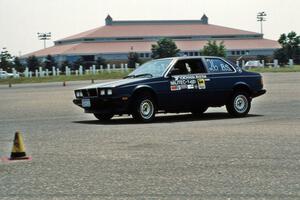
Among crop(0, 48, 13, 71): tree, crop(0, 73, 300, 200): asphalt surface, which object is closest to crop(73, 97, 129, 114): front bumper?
crop(0, 73, 300, 200): asphalt surface

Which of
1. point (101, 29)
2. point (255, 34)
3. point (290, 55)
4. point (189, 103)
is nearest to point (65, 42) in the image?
point (101, 29)

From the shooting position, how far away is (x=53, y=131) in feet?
43.1

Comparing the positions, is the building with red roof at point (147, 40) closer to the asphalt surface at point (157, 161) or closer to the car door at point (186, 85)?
the car door at point (186, 85)

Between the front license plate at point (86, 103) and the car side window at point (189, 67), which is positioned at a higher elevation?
the car side window at point (189, 67)

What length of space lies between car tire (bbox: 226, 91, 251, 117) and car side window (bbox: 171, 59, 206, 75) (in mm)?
1051

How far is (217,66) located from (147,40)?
512 ft

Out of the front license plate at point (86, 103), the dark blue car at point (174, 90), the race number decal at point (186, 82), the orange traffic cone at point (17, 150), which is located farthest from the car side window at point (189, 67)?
the orange traffic cone at point (17, 150)

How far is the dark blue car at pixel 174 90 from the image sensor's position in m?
14.9

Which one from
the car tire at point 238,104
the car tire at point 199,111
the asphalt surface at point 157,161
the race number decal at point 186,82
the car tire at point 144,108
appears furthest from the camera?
the car tire at point 199,111

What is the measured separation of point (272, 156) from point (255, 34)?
173599mm

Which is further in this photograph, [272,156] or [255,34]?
[255,34]

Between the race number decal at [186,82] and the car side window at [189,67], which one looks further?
the car side window at [189,67]

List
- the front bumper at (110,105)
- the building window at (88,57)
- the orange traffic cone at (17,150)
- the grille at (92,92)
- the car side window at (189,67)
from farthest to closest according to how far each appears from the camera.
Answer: the building window at (88,57)
the car side window at (189,67)
the grille at (92,92)
the front bumper at (110,105)
the orange traffic cone at (17,150)

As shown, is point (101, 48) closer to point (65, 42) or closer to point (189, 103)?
point (65, 42)
